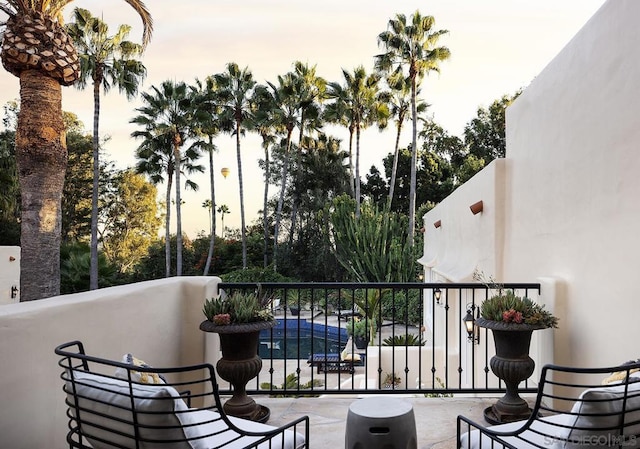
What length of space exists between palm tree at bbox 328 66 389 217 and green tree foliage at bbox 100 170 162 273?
12129 millimetres

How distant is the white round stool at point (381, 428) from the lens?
210cm

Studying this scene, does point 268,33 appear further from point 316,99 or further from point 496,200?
point 496,200

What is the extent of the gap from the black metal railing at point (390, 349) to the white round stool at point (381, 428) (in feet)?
3.81

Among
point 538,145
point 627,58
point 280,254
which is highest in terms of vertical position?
point 627,58

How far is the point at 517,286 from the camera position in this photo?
386 centimetres

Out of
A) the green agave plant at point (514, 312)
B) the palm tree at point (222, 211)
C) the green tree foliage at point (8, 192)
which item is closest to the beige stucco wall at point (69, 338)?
the green agave plant at point (514, 312)

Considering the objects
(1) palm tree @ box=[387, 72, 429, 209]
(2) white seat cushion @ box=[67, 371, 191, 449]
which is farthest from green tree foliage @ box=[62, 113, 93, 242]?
(2) white seat cushion @ box=[67, 371, 191, 449]

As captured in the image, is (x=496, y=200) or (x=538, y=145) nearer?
(x=538, y=145)

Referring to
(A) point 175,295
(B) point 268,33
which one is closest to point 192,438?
(A) point 175,295

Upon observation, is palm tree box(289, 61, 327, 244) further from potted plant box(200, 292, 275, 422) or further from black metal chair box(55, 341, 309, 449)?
black metal chair box(55, 341, 309, 449)

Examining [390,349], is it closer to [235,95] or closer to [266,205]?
[266,205]

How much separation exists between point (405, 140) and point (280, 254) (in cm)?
989

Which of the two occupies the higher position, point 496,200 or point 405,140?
point 405,140

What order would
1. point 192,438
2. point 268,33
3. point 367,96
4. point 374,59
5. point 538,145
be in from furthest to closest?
point 367,96 → point 374,59 → point 268,33 → point 538,145 → point 192,438
